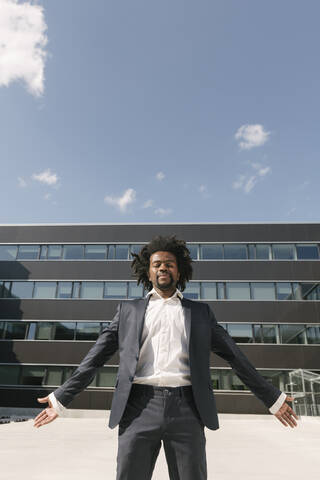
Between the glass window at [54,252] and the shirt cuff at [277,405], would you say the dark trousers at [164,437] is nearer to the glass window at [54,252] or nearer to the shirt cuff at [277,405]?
the shirt cuff at [277,405]

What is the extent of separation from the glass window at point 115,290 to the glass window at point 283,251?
33.4 ft

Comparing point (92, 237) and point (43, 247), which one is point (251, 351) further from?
point (43, 247)

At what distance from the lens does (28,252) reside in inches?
1028

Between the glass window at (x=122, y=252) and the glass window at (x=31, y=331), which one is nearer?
the glass window at (x=31, y=331)

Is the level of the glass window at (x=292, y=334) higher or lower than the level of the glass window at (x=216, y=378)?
higher

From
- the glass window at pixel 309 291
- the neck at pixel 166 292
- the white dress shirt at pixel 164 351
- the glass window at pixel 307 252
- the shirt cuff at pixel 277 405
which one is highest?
the glass window at pixel 307 252

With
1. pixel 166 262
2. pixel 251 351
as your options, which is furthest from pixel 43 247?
pixel 166 262

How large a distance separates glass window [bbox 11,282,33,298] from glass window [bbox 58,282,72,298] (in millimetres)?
1959

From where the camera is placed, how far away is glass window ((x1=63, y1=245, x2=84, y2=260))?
2583 centimetres

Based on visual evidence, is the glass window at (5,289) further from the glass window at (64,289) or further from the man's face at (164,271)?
the man's face at (164,271)

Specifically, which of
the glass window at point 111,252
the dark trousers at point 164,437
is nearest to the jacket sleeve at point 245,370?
the dark trousers at point 164,437

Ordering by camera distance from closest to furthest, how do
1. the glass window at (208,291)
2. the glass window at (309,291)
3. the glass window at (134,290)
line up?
1. the glass window at (309,291)
2. the glass window at (208,291)
3. the glass window at (134,290)

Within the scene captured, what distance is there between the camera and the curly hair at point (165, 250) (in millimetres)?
3025

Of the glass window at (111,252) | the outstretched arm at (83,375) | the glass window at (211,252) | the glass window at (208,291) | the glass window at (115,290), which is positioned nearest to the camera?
the outstretched arm at (83,375)
